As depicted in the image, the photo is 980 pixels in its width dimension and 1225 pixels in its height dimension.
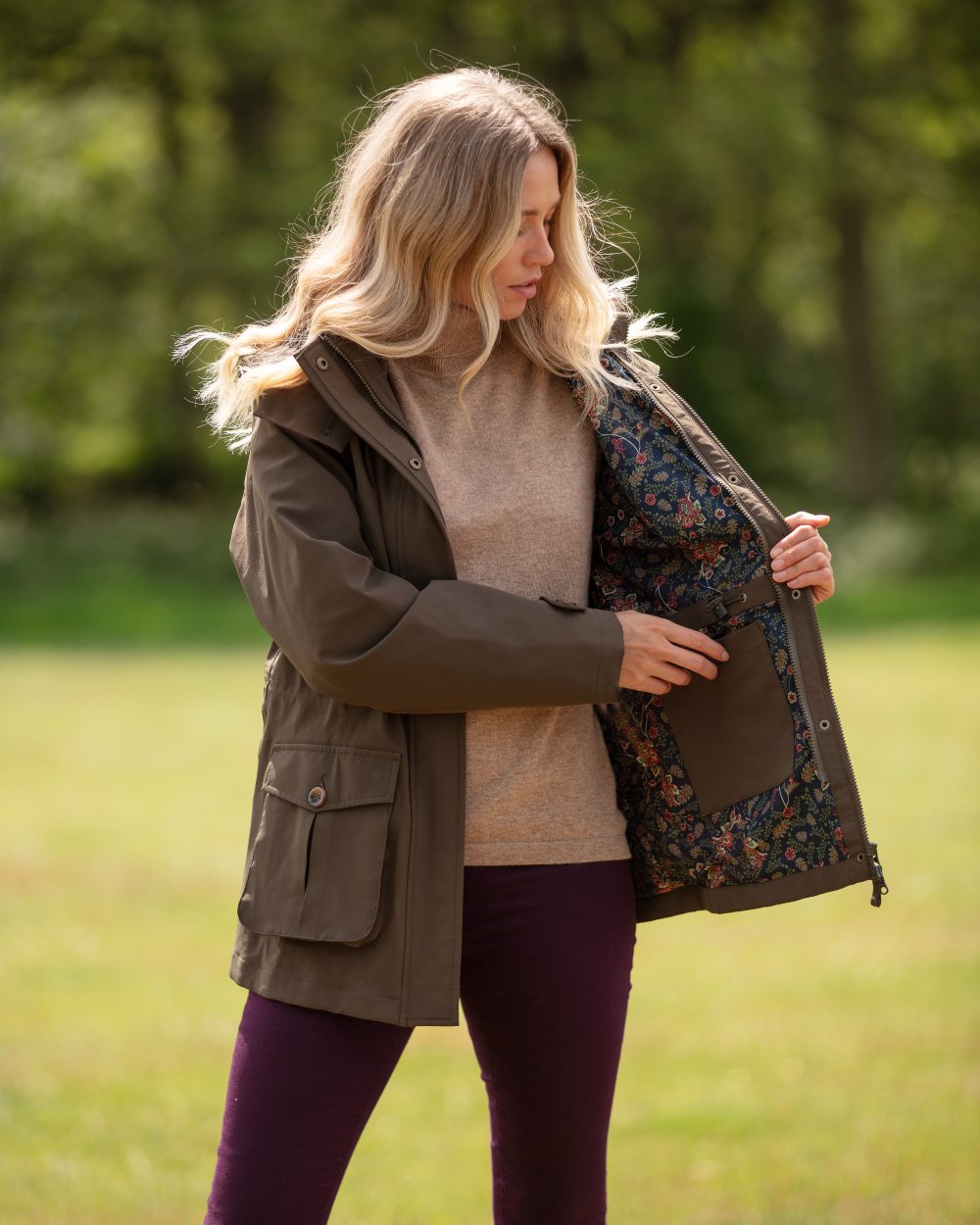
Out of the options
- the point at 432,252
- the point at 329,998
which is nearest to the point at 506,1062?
the point at 329,998

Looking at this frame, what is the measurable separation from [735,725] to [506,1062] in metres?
0.61

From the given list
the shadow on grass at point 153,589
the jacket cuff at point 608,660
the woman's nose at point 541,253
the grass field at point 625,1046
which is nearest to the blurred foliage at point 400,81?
the shadow on grass at point 153,589

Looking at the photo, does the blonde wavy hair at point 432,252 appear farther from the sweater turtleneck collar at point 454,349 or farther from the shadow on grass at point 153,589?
the shadow on grass at point 153,589

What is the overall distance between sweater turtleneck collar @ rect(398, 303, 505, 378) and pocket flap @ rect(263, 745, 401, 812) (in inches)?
23.7

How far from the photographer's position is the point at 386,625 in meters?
2.23

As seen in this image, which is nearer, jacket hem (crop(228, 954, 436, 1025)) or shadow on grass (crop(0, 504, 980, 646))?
jacket hem (crop(228, 954, 436, 1025))

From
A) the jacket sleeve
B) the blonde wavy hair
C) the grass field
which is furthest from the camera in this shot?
the grass field

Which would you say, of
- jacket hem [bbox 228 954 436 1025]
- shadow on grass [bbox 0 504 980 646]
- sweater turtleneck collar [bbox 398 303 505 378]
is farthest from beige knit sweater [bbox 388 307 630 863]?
shadow on grass [bbox 0 504 980 646]

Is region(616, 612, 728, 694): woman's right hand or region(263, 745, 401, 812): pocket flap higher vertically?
region(616, 612, 728, 694): woman's right hand

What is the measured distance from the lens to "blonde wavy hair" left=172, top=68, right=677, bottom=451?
2318mm

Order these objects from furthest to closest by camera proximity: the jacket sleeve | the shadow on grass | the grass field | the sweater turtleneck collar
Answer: the shadow on grass, the grass field, the sweater turtleneck collar, the jacket sleeve

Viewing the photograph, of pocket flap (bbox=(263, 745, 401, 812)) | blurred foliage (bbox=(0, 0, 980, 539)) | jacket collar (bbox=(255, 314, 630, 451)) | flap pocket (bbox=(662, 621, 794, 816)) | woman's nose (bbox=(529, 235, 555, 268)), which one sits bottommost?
pocket flap (bbox=(263, 745, 401, 812))

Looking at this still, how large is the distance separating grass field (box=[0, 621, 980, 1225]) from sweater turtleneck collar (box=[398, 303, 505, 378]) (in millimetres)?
2446

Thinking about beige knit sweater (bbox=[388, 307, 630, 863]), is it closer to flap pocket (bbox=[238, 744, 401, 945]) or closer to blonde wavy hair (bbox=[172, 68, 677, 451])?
blonde wavy hair (bbox=[172, 68, 677, 451])
